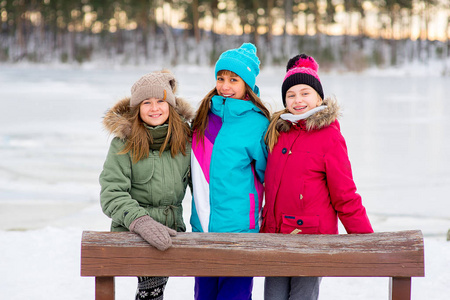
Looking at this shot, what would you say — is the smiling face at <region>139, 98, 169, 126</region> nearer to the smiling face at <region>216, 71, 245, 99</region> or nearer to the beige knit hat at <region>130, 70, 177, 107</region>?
the beige knit hat at <region>130, 70, 177, 107</region>

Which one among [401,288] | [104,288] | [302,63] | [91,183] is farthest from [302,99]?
[91,183]

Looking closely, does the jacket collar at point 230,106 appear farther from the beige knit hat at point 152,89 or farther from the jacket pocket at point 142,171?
the jacket pocket at point 142,171

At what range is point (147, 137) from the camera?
2238 mm

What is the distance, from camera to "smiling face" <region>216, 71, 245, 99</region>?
2393 mm

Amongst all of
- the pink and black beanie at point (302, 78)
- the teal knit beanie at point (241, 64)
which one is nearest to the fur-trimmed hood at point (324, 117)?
the pink and black beanie at point (302, 78)

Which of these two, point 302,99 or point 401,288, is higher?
point 302,99

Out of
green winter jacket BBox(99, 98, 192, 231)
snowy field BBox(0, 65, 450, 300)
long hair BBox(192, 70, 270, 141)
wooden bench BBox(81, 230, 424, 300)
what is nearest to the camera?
wooden bench BBox(81, 230, 424, 300)

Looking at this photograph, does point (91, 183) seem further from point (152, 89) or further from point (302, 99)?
point (302, 99)

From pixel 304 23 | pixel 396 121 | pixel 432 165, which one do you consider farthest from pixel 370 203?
pixel 304 23

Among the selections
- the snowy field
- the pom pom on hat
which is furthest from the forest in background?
the pom pom on hat

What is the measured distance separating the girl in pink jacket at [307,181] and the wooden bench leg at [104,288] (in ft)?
2.46

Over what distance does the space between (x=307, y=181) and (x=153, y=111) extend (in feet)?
2.33

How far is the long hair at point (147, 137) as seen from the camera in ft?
7.20

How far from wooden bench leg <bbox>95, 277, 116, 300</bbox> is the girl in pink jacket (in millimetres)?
749
